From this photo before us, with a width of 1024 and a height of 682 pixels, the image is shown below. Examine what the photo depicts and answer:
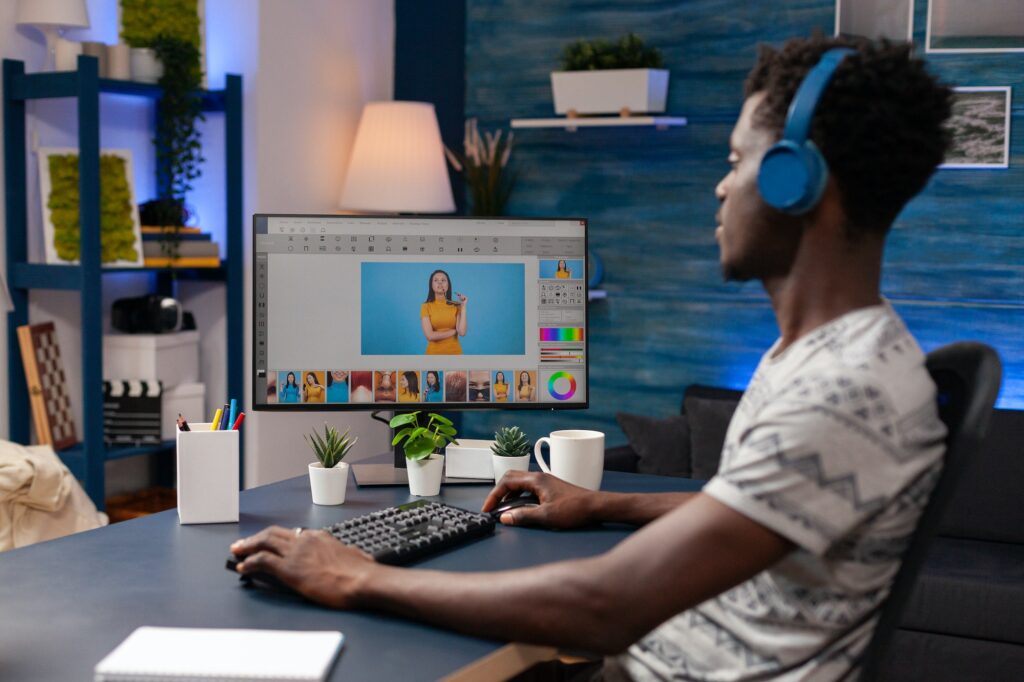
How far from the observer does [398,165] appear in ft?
13.2

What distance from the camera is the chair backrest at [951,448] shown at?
1101 mm

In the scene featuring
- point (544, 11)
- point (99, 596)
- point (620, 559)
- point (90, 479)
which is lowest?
point (90, 479)

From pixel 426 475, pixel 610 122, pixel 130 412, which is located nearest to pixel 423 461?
pixel 426 475

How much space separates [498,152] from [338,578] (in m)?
3.14

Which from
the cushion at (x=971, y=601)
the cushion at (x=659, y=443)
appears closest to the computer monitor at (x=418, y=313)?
the cushion at (x=971, y=601)

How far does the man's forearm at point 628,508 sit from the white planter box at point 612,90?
236 cm

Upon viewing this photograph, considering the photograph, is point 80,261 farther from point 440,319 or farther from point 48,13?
point 440,319

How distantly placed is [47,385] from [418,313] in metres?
1.88

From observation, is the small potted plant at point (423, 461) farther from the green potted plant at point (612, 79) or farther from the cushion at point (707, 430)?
the green potted plant at point (612, 79)

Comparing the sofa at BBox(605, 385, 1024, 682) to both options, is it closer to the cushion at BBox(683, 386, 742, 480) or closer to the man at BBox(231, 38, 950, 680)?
the cushion at BBox(683, 386, 742, 480)

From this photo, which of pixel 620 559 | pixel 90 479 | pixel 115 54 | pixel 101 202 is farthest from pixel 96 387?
pixel 620 559

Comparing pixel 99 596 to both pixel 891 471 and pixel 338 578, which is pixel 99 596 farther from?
pixel 891 471

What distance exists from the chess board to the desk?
1.83 metres

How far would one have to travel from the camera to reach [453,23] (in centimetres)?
445
